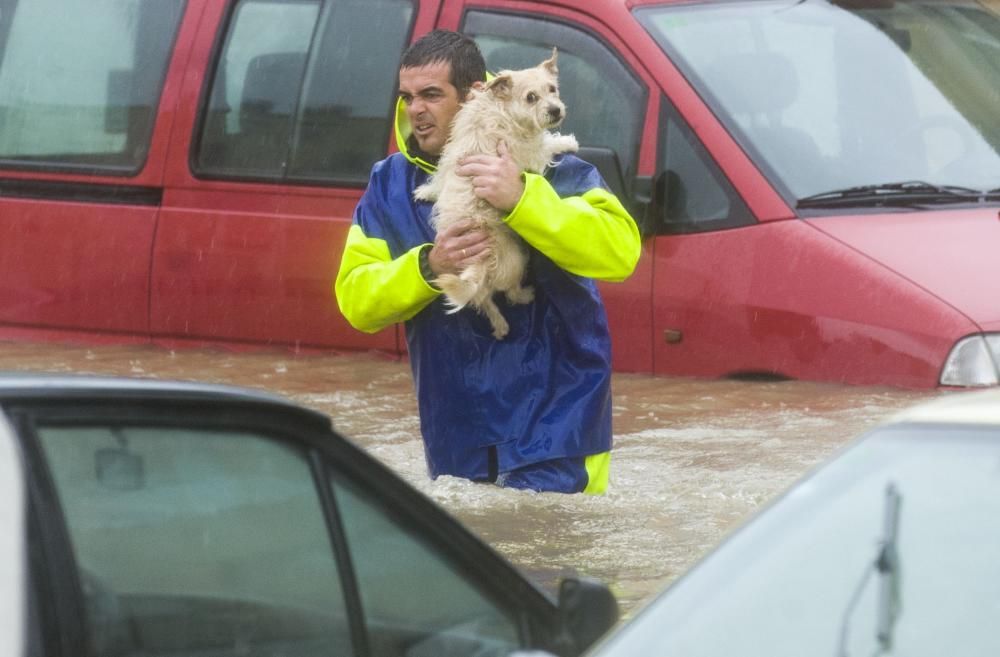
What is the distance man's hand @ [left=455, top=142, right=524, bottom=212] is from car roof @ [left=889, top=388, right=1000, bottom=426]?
2.47 metres

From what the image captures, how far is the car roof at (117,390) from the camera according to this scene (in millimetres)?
3260

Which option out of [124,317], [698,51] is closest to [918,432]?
[698,51]

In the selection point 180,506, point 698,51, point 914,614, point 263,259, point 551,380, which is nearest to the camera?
point 914,614

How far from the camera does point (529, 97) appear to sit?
626 centimetres

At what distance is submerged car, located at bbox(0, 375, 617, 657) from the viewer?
3.13 metres

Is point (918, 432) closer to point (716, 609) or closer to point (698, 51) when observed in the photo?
point (716, 609)

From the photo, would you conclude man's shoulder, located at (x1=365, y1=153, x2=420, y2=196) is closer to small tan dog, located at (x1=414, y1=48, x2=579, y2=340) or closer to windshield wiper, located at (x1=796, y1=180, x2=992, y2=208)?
small tan dog, located at (x1=414, y1=48, x2=579, y2=340)

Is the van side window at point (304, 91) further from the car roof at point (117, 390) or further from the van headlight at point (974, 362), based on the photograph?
the car roof at point (117, 390)

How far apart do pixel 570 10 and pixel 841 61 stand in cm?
104

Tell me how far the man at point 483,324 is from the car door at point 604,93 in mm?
1932

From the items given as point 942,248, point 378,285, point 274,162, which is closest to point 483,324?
point 378,285

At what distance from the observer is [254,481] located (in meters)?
3.49

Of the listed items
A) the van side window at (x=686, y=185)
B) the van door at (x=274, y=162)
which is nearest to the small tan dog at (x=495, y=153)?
the van side window at (x=686, y=185)

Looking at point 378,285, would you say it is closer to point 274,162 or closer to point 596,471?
point 596,471
